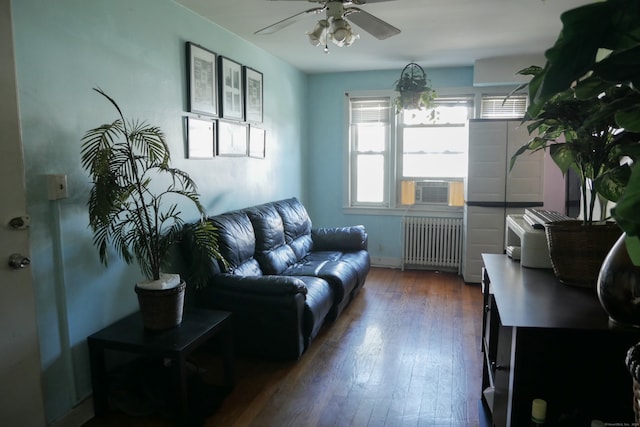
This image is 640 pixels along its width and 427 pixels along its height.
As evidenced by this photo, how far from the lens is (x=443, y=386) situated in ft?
8.50

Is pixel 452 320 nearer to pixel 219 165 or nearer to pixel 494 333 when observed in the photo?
pixel 494 333

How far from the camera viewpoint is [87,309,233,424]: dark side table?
2.08 metres

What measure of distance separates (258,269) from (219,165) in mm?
904

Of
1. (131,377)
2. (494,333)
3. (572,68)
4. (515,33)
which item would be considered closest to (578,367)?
(494,333)

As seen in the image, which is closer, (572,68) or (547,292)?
(572,68)

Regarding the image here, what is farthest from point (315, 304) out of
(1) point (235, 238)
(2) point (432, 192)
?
(2) point (432, 192)

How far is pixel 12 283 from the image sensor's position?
187cm

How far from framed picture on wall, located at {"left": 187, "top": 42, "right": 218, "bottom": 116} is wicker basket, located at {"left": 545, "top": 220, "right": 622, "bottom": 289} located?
96.8 inches

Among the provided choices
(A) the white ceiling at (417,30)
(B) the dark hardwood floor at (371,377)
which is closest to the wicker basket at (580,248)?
(B) the dark hardwood floor at (371,377)

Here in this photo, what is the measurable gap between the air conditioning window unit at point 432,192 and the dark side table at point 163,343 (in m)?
3.40

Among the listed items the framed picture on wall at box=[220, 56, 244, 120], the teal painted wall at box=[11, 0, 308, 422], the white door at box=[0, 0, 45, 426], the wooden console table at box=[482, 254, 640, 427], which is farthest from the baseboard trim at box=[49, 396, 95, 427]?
the framed picture on wall at box=[220, 56, 244, 120]

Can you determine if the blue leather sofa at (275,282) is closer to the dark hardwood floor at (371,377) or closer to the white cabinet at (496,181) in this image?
the dark hardwood floor at (371,377)

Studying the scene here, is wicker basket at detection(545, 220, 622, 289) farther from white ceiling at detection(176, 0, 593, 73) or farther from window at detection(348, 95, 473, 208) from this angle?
window at detection(348, 95, 473, 208)

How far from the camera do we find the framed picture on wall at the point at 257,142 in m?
4.00
